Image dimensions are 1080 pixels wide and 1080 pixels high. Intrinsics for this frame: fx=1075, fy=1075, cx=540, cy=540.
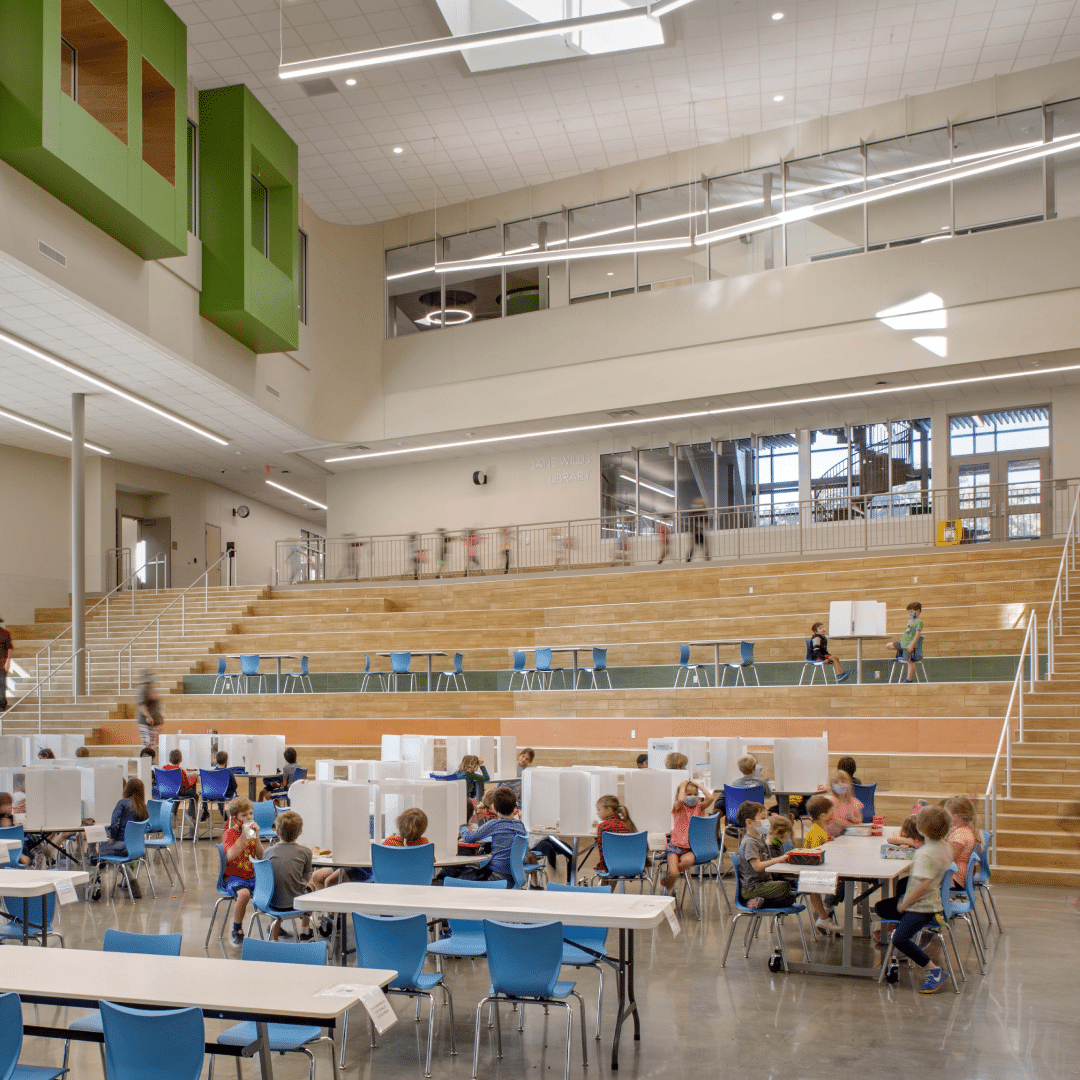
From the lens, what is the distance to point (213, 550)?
27125 mm

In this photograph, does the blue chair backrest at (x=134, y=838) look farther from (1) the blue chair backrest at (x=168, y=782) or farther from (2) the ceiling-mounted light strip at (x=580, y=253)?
(2) the ceiling-mounted light strip at (x=580, y=253)

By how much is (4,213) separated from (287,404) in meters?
8.88

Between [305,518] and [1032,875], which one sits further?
[305,518]

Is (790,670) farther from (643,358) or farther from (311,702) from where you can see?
(643,358)

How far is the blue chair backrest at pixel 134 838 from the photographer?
8805 mm

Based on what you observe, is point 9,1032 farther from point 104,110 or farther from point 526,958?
point 104,110

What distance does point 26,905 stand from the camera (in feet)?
20.0

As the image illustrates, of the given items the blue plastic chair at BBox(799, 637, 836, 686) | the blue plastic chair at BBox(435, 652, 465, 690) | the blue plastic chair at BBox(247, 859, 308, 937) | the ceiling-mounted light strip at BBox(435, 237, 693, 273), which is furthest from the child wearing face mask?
the ceiling-mounted light strip at BBox(435, 237, 693, 273)

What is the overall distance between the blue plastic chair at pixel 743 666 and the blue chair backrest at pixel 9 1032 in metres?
11.5

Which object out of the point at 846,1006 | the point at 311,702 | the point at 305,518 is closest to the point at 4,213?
the point at 311,702

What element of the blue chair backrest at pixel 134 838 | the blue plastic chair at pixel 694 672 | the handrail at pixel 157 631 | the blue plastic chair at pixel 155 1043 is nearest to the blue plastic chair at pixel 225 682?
the handrail at pixel 157 631

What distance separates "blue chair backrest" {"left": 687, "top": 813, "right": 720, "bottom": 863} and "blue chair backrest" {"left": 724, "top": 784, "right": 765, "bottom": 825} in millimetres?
1153

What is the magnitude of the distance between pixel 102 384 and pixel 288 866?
42.7 feet

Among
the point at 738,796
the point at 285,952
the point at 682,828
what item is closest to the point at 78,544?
the point at 738,796
